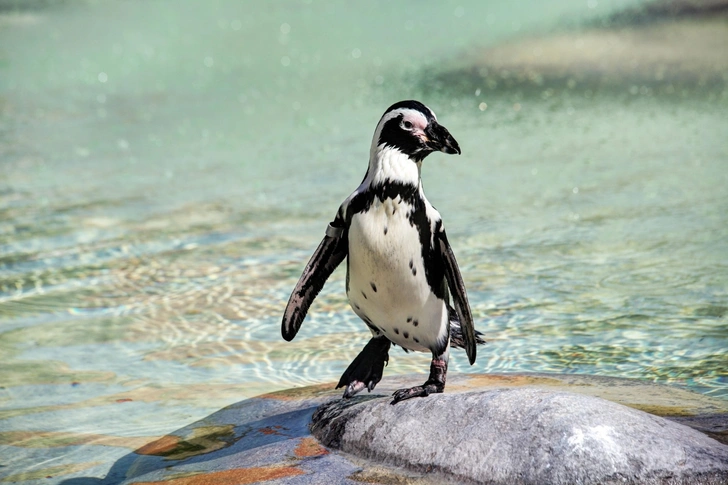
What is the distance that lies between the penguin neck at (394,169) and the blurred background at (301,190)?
1.44 m

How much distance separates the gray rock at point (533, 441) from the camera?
251cm

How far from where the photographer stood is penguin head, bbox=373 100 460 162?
2822mm

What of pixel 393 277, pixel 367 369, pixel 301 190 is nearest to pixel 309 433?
pixel 367 369

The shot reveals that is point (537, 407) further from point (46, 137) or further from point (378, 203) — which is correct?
point (46, 137)

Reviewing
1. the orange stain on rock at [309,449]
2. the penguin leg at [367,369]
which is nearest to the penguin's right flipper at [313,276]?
the penguin leg at [367,369]

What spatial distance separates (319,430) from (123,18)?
49.2 feet

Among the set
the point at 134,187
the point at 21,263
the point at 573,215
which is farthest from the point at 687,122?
the point at 21,263

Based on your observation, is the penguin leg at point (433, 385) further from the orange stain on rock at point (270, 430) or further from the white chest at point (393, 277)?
the orange stain on rock at point (270, 430)

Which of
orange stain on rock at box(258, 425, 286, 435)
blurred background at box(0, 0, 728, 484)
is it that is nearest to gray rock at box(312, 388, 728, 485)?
orange stain on rock at box(258, 425, 286, 435)

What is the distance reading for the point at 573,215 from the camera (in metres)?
6.95

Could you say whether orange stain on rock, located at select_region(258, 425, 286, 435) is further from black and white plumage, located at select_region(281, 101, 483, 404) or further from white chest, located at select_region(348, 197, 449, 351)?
white chest, located at select_region(348, 197, 449, 351)

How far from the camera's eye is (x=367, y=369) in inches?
128

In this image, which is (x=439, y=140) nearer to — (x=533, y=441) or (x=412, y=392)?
(x=412, y=392)

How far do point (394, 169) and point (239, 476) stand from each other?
102 cm
